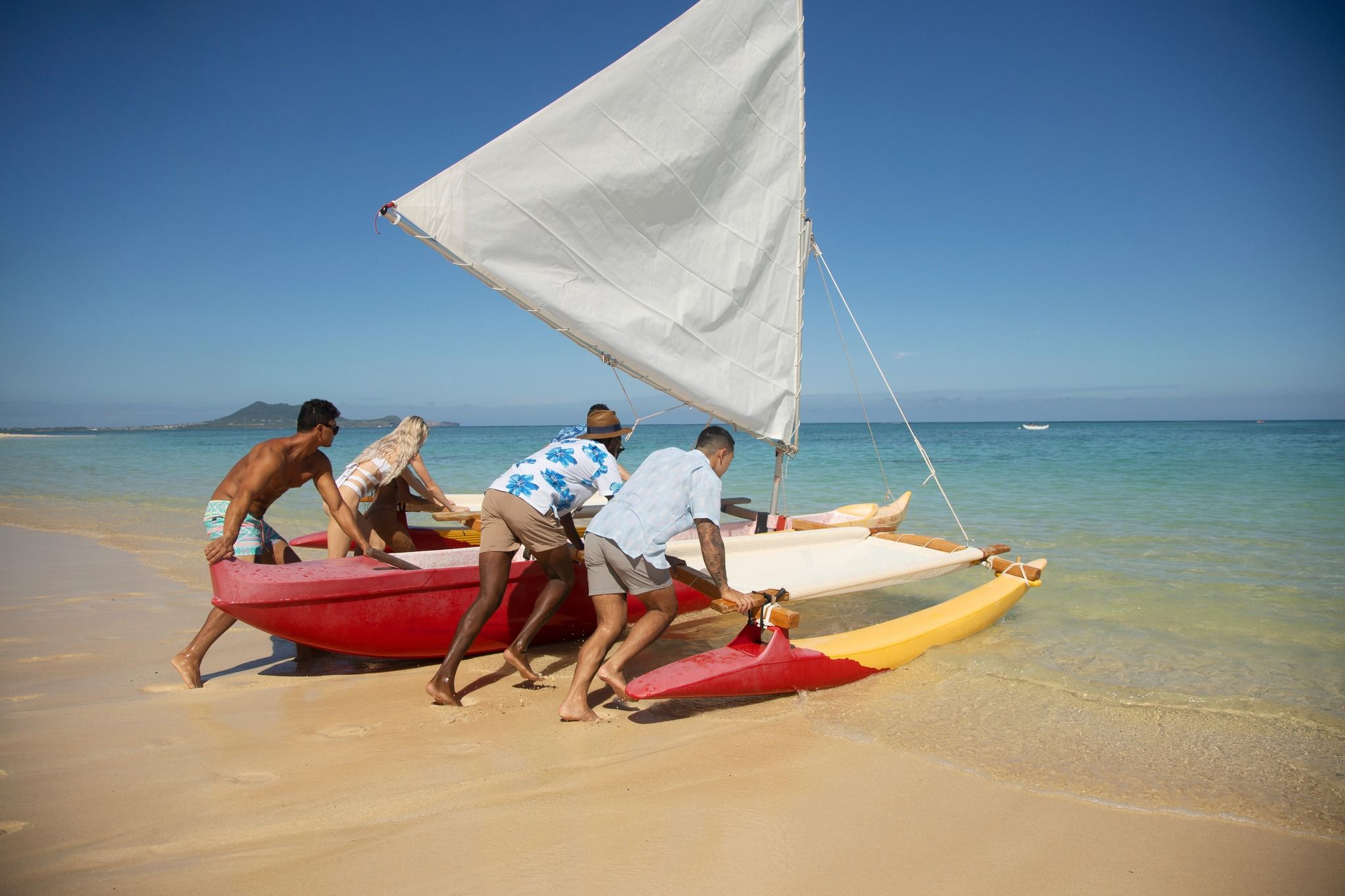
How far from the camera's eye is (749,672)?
3.76m

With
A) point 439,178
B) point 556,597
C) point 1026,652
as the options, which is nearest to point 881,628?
point 1026,652

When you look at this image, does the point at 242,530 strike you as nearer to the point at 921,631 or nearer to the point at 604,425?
the point at 604,425

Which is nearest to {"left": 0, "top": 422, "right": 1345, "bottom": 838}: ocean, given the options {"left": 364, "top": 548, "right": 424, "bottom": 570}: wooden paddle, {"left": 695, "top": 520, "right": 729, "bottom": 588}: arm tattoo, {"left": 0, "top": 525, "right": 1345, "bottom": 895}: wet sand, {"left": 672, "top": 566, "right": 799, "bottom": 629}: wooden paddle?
{"left": 0, "top": 525, "right": 1345, "bottom": 895}: wet sand

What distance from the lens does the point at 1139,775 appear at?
10.5 feet

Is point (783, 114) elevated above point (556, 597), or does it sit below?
above

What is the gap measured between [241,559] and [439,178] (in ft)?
7.83

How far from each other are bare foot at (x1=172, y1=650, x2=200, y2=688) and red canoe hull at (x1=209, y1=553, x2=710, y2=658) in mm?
447

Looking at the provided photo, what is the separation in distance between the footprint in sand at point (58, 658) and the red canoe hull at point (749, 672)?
11.5 ft

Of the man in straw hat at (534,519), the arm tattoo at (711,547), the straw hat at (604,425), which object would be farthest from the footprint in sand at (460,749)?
the straw hat at (604,425)

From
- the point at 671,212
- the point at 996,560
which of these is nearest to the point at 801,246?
the point at 671,212

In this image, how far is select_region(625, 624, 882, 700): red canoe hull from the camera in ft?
11.6

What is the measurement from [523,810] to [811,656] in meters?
1.81

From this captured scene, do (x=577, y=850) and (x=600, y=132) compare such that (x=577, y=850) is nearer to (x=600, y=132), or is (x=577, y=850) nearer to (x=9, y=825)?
(x=9, y=825)

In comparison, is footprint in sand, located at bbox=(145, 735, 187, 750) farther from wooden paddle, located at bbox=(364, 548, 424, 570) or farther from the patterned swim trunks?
wooden paddle, located at bbox=(364, 548, 424, 570)
